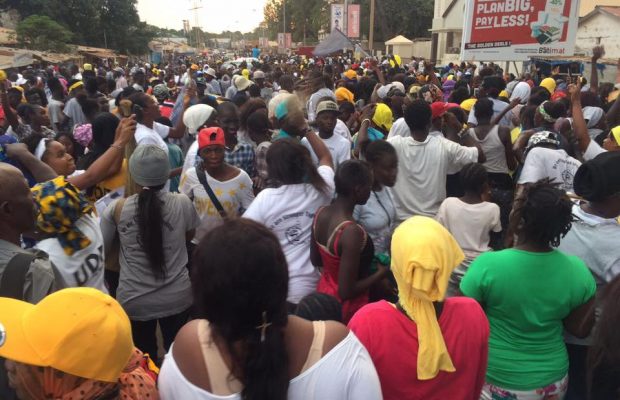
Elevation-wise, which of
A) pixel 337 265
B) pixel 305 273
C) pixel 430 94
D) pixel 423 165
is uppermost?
pixel 430 94

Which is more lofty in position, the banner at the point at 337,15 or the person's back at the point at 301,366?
the banner at the point at 337,15

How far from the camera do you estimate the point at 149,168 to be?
2734 mm

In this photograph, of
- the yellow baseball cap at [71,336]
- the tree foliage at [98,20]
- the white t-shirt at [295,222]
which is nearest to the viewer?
the yellow baseball cap at [71,336]

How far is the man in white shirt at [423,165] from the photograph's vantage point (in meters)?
3.93

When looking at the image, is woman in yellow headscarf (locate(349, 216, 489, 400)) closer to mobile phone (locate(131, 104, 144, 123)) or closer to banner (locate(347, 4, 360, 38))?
mobile phone (locate(131, 104, 144, 123))

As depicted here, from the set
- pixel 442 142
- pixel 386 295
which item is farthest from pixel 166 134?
pixel 386 295

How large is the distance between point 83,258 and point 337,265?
1299mm

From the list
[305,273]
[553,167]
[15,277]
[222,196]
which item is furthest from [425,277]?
[553,167]

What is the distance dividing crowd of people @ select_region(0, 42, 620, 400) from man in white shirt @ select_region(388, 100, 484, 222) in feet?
0.05

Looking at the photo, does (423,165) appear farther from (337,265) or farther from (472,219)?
(337,265)

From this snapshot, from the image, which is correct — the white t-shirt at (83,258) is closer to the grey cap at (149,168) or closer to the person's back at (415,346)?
the grey cap at (149,168)

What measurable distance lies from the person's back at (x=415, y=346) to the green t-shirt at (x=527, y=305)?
0.32m

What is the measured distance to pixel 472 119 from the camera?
6027mm

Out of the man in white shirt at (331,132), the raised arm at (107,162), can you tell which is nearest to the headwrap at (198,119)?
the man in white shirt at (331,132)
